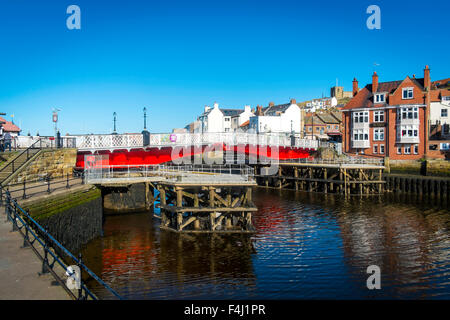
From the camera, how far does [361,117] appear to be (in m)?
57.3

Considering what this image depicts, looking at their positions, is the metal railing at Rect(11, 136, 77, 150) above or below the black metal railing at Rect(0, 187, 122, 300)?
above

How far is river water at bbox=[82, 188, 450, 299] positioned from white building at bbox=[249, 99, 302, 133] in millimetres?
47622

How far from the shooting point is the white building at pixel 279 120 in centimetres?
7706

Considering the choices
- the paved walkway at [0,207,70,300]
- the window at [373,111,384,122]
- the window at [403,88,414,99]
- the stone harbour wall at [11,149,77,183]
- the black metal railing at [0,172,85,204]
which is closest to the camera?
the paved walkway at [0,207,70,300]

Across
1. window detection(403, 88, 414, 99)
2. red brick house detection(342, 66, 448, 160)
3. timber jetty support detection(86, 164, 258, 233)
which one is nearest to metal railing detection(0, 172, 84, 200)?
timber jetty support detection(86, 164, 258, 233)

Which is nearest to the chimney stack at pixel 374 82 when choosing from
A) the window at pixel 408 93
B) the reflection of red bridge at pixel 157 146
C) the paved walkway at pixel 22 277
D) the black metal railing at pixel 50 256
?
the window at pixel 408 93

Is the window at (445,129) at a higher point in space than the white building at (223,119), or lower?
lower

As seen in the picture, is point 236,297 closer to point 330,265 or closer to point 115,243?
point 330,265

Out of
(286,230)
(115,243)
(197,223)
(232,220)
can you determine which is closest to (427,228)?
(286,230)

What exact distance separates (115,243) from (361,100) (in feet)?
163

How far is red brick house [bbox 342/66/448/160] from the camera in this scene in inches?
2018

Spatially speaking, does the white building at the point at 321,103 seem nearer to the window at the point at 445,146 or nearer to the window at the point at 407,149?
the window at the point at 445,146

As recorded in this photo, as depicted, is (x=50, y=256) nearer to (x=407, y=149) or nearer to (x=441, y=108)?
(x=407, y=149)

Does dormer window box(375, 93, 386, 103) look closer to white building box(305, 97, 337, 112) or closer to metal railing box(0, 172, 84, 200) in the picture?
metal railing box(0, 172, 84, 200)
